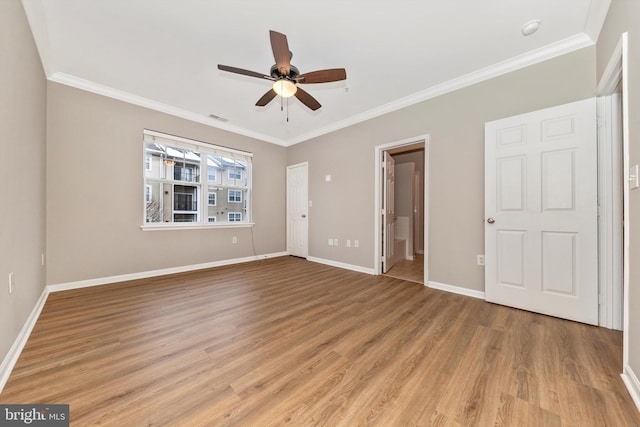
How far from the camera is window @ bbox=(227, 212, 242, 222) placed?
15.3ft

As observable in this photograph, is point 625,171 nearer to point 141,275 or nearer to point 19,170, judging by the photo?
point 19,170

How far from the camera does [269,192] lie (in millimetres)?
5207

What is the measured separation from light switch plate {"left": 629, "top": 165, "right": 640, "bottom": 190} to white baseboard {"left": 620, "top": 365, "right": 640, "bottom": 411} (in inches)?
41.5

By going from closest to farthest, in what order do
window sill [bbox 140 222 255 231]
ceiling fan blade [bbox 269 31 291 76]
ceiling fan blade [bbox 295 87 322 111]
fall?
ceiling fan blade [bbox 269 31 291 76] → ceiling fan blade [bbox 295 87 322 111] → window sill [bbox 140 222 255 231]

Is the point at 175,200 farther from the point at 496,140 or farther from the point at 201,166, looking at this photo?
the point at 496,140

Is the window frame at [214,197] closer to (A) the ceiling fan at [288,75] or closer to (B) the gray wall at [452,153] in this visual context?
(B) the gray wall at [452,153]

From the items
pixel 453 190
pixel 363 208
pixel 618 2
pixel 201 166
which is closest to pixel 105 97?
pixel 201 166

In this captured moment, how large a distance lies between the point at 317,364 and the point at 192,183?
3.76 meters

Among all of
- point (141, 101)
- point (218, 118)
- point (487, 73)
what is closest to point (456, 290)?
point (487, 73)

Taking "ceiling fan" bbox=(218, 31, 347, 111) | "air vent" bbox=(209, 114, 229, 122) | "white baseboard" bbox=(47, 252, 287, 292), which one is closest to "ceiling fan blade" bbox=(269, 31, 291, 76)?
"ceiling fan" bbox=(218, 31, 347, 111)

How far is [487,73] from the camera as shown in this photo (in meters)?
2.73

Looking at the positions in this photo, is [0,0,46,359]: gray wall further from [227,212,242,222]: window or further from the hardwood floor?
[227,212,242,222]: window

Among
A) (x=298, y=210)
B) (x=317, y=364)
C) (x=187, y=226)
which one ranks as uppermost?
(x=298, y=210)

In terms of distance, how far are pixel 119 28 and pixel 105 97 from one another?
154 cm
